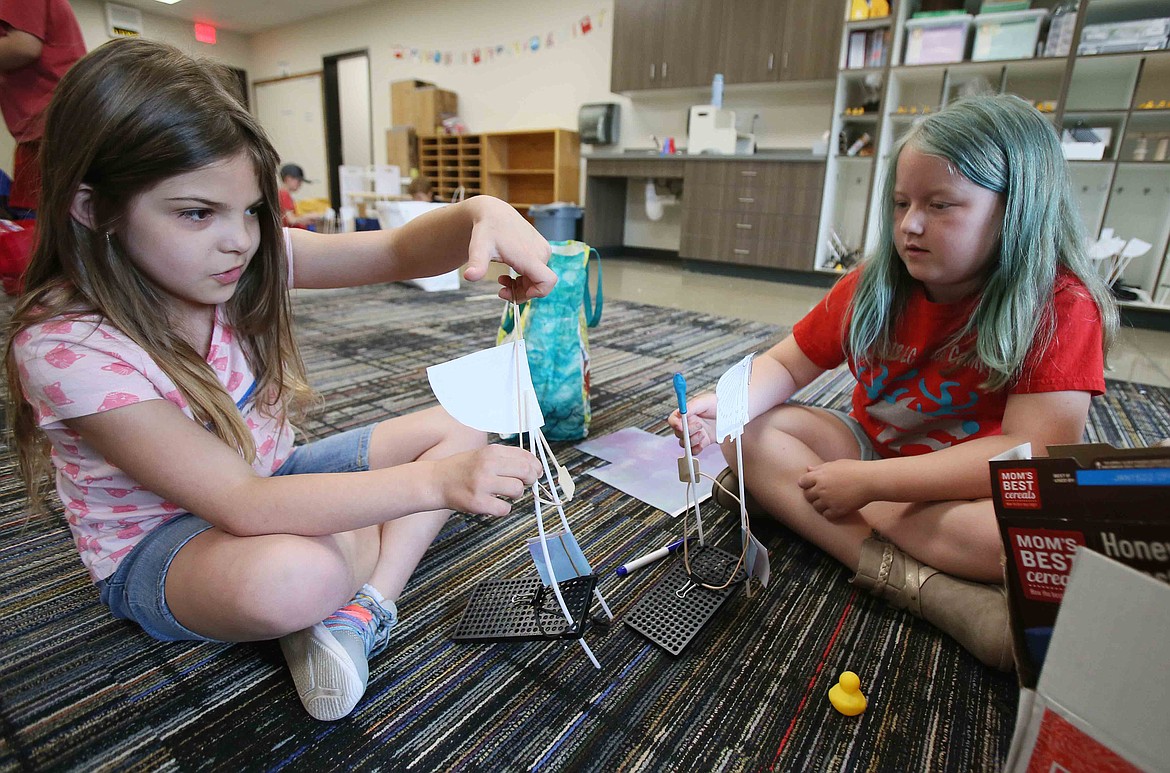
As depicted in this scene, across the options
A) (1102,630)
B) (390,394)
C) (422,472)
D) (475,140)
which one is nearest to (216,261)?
(422,472)

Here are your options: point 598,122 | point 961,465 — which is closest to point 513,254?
point 961,465

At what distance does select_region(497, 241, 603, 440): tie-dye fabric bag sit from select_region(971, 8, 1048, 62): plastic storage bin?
302 cm

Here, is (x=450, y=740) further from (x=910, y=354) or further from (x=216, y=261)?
(x=910, y=354)


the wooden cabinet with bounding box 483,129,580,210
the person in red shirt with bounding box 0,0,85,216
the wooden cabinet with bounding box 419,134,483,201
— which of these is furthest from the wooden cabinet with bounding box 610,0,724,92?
the person in red shirt with bounding box 0,0,85,216

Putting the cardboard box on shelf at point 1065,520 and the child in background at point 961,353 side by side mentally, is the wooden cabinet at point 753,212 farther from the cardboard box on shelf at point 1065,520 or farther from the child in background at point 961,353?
the cardboard box on shelf at point 1065,520

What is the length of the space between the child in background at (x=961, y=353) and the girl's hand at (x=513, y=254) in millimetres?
282

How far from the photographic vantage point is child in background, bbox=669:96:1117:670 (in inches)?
29.5

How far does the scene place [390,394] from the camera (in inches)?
64.9

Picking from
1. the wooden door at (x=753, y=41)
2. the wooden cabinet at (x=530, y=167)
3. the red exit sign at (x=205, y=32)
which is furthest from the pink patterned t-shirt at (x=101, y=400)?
the red exit sign at (x=205, y=32)

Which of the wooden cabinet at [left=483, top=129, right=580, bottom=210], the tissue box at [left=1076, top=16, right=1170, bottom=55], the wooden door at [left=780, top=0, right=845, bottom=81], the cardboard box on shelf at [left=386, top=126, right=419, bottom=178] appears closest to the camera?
the tissue box at [left=1076, top=16, right=1170, bottom=55]

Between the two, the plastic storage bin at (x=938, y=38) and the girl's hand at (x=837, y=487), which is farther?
the plastic storage bin at (x=938, y=38)

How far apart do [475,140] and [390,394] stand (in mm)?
4910

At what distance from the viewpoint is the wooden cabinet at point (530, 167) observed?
536 centimetres

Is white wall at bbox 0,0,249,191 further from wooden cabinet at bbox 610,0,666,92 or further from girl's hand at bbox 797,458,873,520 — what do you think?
girl's hand at bbox 797,458,873,520
